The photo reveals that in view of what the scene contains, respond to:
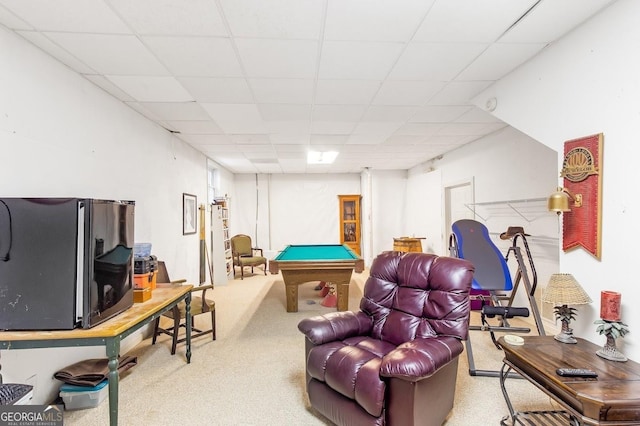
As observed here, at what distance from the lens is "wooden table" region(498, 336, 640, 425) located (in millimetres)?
1345

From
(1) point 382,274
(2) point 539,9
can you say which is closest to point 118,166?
(1) point 382,274

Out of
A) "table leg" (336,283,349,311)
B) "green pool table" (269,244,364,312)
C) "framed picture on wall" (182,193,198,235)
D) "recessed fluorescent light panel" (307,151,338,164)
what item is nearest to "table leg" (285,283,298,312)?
"green pool table" (269,244,364,312)

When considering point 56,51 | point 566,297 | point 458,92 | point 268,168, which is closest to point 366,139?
point 458,92

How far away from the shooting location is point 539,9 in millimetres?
1867

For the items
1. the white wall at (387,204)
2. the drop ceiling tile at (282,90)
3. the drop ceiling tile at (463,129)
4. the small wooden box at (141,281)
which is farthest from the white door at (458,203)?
the small wooden box at (141,281)

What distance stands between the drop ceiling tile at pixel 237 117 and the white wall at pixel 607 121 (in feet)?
9.30

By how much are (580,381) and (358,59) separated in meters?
2.48

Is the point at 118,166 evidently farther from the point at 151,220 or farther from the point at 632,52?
the point at 632,52

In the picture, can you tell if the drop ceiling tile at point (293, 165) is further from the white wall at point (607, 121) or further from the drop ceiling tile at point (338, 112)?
the white wall at point (607, 121)

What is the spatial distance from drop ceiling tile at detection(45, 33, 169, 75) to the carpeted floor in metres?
2.67

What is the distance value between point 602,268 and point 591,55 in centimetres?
140

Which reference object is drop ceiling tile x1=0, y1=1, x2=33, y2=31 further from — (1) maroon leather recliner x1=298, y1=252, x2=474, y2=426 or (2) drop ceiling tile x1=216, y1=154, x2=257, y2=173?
(2) drop ceiling tile x1=216, y1=154, x2=257, y2=173

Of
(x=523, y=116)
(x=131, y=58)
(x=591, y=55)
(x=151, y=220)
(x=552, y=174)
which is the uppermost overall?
(x=131, y=58)

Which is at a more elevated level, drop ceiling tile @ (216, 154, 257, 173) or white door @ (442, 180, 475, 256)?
drop ceiling tile @ (216, 154, 257, 173)
